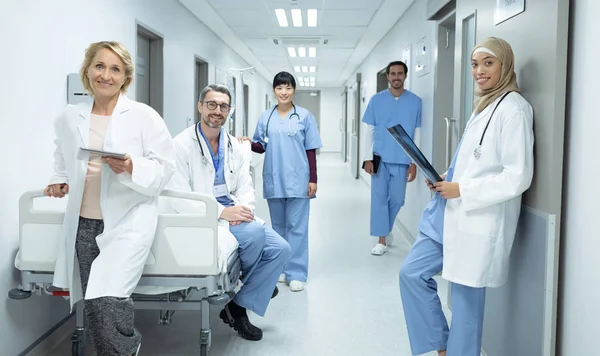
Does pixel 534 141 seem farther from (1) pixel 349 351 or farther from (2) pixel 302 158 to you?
(2) pixel 302 158

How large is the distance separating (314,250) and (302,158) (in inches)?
59.6

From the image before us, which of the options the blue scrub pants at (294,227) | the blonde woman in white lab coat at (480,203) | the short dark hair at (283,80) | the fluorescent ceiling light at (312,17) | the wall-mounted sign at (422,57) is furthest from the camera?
the fluorescent ceiling light at (312,17)

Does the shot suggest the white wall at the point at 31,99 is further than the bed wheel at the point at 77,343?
No

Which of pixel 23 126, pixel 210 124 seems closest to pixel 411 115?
pixel 210 124

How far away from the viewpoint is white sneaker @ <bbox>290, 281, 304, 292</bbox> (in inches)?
156

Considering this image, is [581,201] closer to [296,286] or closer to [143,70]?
[296,286]

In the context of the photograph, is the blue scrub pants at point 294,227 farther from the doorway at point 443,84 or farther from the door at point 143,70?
the door at point 143,70

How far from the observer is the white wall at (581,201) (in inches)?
73.3

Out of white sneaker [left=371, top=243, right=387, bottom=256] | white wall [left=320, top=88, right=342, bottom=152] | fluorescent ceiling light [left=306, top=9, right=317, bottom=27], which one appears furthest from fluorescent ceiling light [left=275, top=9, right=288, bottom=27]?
white wall [left=320, top=88, right=342, bottom=152]

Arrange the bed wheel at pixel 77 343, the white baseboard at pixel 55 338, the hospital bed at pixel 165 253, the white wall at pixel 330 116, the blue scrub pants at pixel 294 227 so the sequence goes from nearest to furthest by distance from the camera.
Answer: the hospital bed at pixel 165 253 < the bed wheel at pixel 77 343 < the white baseboard at pixel 55 338 < the blue scrub pants at pixel 294 227 < the white wall at pixel 330 116

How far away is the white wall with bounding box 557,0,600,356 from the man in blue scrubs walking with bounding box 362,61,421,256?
2.91 m

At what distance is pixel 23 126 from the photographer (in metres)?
2.69

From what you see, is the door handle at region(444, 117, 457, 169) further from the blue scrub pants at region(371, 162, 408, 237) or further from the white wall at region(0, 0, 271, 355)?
the white wall at region(0, 0, 271, 355)

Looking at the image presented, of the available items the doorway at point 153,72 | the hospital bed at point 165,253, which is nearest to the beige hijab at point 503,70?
the hospital bed at point 165,253
